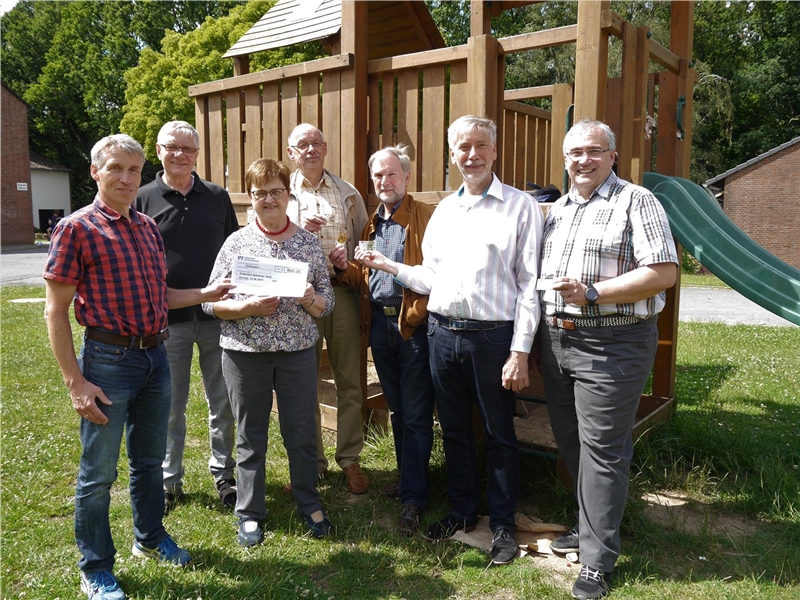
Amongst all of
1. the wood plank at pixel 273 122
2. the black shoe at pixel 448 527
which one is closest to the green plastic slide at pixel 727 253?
the black shoe at pixel 448 527

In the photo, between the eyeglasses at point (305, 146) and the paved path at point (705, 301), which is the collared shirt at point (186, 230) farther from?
the paved path at point (705, 301)

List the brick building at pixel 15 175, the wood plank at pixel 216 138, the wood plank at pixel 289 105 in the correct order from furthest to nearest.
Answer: the brick building at pixel 15 175 < the wood plank at pixel 216 138 < the wood plank at pixel 289 105

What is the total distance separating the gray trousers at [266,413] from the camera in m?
3.52

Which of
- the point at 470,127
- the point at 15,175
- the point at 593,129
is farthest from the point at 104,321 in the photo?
the point at 15,175

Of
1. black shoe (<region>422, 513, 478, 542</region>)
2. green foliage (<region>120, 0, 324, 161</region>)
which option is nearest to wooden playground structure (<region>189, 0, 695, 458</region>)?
black shoe (<region>422, 513, 478, 542</region>)

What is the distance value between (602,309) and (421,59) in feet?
7.73

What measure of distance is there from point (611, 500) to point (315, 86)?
373 centimetres

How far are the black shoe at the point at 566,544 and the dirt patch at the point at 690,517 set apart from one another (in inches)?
23.7

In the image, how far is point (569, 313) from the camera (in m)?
3.12

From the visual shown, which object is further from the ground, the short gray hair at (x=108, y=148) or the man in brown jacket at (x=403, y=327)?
the short gray hair at (x=108, y=148)

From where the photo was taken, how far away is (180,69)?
94.6 feet

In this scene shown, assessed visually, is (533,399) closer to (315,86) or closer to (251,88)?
(315,86)

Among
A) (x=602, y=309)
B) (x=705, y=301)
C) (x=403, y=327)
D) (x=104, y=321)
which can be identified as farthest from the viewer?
(x=705, y=301)

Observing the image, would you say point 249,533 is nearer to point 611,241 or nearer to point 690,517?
point 611,241
